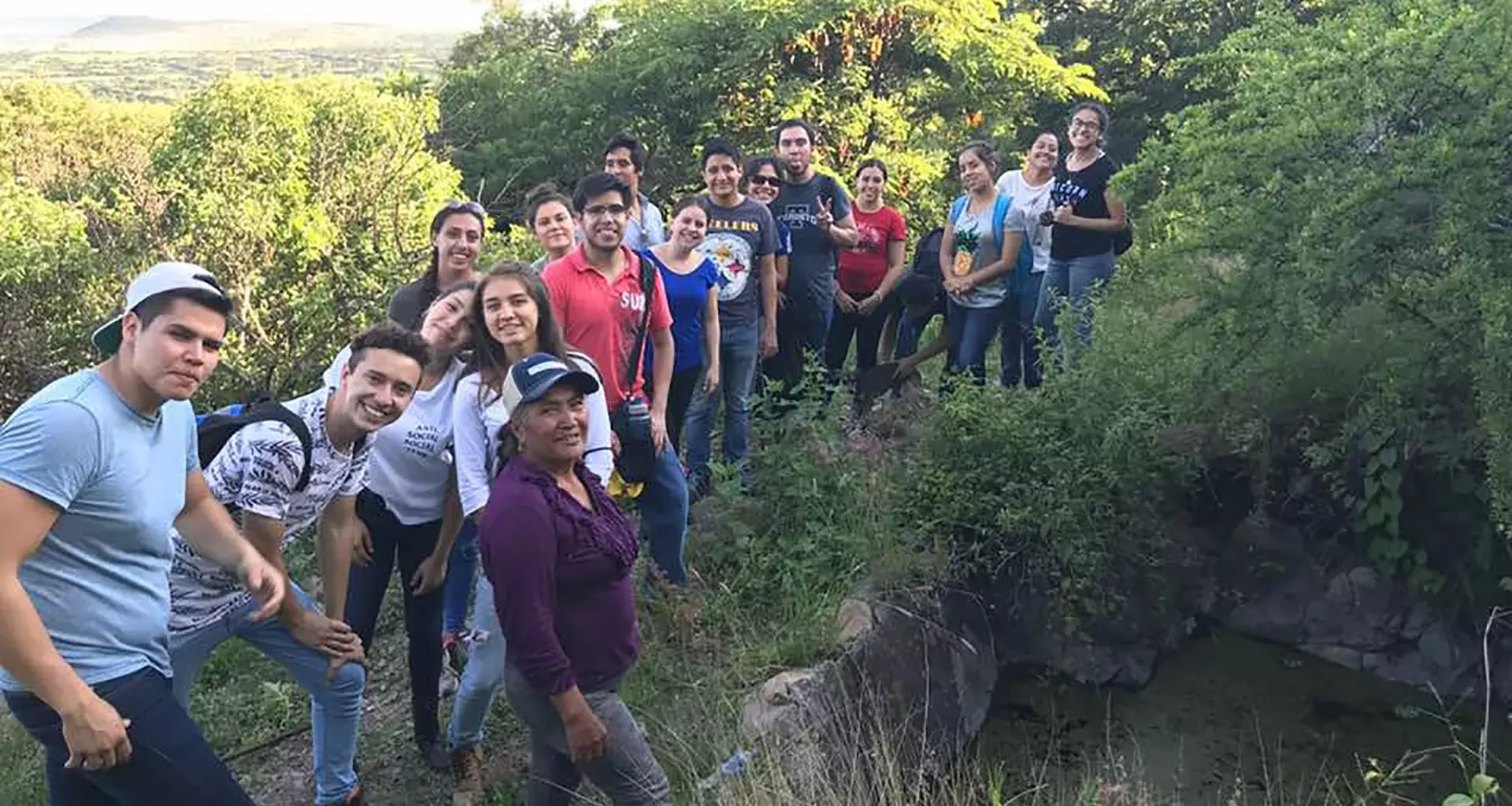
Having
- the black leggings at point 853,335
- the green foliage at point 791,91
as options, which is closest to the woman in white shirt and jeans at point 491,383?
the black leggings at point 853,335

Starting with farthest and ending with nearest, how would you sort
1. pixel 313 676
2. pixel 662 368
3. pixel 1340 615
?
1. pixel 1340 615
2. pixel 662 368
3. pixel 313 676

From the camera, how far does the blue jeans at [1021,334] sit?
20.9 ft

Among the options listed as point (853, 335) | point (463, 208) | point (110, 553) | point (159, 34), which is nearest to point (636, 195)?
point (463, 208)

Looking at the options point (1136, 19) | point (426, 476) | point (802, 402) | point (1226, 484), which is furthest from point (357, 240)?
point (1136, 19)

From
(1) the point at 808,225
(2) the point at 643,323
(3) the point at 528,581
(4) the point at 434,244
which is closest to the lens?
(3) the point at 528,581

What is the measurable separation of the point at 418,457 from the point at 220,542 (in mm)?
863

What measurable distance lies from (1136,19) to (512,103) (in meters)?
8.84

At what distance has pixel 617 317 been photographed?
4.30 m

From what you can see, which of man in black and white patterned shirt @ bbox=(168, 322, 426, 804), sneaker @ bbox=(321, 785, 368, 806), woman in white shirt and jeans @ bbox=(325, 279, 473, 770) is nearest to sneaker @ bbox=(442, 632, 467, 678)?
woman in white shirt and jeans @ bbox=(325, 279, 473, 770)

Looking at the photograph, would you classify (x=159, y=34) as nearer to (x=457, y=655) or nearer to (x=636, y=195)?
(x=636, y=195)

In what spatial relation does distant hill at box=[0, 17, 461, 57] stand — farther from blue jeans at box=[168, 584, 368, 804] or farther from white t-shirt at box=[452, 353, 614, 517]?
blue jeans at box=[168, 584, 368, 804]

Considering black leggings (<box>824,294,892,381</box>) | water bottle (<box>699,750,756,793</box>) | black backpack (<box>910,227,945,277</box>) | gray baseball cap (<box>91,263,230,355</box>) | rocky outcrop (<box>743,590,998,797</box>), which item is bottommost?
rocky outcrop (<box>743,590,998,797</box>)

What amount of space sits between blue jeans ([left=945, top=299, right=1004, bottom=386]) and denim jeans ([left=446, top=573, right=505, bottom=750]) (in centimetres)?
356

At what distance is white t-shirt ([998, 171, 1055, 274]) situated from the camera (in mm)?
6207
